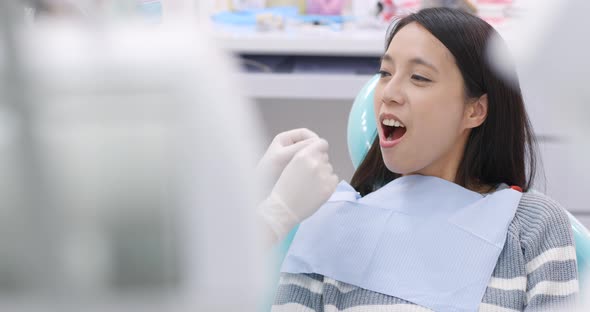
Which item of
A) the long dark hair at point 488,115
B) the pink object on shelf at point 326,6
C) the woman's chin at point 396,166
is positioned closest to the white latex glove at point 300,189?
the woman's chin at point 396,166

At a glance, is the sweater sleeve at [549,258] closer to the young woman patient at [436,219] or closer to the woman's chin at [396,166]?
the young woman patient at [436,219]

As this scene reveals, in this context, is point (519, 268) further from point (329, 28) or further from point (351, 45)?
point (329, 28)

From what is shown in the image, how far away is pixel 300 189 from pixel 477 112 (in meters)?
0.38

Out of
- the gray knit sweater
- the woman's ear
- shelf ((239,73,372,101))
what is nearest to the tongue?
the woman's ear

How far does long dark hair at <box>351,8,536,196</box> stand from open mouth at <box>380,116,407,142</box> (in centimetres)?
11

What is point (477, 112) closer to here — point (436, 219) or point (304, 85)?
point (436, 219)

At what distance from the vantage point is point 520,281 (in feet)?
3.45

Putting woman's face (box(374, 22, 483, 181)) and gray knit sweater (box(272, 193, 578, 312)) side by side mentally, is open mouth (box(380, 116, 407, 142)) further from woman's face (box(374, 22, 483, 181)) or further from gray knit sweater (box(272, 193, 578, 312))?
gray knit sweater (box(272, 193, 578, 312))

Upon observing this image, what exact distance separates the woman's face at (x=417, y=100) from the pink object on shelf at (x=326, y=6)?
64.1 inches

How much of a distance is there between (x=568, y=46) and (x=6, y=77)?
20 cm

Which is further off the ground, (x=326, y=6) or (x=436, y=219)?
(x=326, y=6)

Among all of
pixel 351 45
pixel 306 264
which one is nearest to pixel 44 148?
pixel 306 264

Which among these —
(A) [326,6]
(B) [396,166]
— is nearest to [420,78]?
(B) [396,166]

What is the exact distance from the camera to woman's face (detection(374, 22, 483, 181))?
1096 millimetres
